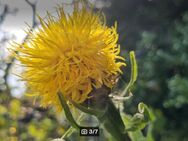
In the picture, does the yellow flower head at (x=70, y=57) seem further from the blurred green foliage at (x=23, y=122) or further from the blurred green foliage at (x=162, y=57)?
the blurred green foliage at (x=23, y=122)

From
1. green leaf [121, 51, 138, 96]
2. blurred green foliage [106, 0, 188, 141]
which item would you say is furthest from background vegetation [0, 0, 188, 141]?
green leaf [121, 51, 138, 96]

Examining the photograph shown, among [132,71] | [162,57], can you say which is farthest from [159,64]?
[132,71]

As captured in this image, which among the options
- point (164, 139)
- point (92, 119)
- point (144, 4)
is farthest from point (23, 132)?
point (92, 119)

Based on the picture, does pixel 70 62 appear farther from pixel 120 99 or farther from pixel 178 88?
pixel 178 88

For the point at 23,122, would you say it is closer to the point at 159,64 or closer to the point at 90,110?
the point at 159,64

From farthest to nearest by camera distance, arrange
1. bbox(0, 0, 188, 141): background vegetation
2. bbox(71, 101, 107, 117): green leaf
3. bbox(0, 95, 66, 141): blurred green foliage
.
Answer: bbox(0, 95, 66, 141): blurred green foliage < bbox(0, 0, 188, 141): background vegetation < bbox(71, 101, 107, 117): green leaf

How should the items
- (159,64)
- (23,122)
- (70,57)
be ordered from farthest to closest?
(23,122), (159,64), (70,57)

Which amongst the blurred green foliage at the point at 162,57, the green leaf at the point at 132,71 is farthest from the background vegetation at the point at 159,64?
the green leaf at the point at 132,71

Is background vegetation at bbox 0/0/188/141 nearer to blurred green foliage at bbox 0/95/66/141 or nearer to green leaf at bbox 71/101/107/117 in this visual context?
blurred green foliage at bbox 0/95/66/141
